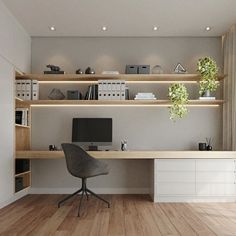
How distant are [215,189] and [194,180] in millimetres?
340

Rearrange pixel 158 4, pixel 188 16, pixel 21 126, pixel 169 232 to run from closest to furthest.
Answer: pixel 169 232
pixel 158 4
pixel 188 16
pixel 21 126

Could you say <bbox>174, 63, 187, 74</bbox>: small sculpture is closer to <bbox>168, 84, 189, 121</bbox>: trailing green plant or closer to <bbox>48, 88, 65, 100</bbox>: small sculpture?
<bbox>168, 84, 189, 121</bbox>: trailing green plant

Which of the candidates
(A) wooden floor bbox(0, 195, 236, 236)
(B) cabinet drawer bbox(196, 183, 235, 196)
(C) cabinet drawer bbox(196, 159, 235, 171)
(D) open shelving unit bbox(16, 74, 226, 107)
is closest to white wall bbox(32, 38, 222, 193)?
(D) open shelving unit bbox(16, 74, 226, 107)

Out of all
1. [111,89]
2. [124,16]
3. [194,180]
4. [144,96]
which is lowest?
[194,180]

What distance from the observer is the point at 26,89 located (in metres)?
5.79

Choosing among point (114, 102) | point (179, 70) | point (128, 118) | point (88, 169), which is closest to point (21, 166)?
point (88, 169)

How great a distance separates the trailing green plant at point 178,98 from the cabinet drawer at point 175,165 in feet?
2.65

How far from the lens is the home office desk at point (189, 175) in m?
5.36

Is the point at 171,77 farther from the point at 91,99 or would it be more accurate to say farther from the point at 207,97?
the point at 91,99

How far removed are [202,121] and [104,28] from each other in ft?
7.53

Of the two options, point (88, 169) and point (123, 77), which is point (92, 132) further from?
point (88, 169)

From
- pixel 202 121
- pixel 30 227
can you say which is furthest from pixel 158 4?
pixel 30 227

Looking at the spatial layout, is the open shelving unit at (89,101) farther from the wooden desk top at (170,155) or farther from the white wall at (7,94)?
the wooden desk top at (170,155)

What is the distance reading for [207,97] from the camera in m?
5.84
